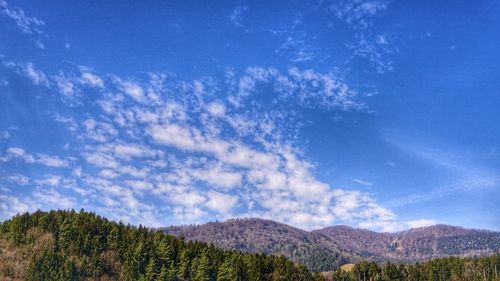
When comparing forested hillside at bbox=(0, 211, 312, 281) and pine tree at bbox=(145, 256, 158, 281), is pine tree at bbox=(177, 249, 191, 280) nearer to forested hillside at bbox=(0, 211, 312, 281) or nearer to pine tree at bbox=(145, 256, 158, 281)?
forested hillside at bbox=(0, 211, 312, 281)

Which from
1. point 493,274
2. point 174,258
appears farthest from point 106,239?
point 493,274

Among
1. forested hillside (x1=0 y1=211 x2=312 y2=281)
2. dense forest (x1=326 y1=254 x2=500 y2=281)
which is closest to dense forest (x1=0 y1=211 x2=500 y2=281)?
forested hillside (x1=0 y1=211 x2=312 y2=281)

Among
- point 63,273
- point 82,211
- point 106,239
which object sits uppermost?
point 82,211

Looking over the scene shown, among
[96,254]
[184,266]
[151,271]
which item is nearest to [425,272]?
[184,266]

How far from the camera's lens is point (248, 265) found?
157250mm

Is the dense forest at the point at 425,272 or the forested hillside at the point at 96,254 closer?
the forested hillside at the point at 96,254

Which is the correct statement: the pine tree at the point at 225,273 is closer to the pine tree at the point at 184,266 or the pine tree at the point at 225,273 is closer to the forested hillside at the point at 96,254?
the forested hillside at the point at 96,254

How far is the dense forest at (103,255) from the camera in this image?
12156 cm

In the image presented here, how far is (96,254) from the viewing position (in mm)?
133125

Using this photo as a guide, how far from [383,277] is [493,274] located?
5266cm

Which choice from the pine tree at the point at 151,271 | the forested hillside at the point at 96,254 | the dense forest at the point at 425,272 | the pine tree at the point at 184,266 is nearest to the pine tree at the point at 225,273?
the forested hillside at the point at 96,254

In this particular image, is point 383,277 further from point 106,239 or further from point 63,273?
point 63,273

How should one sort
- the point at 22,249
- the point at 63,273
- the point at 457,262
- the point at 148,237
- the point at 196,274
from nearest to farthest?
the point at 63,273 → the point at 22,249 → the point at 196,274 → the point at 148,237 → the point at 457,262

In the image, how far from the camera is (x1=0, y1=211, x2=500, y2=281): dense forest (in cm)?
12156
